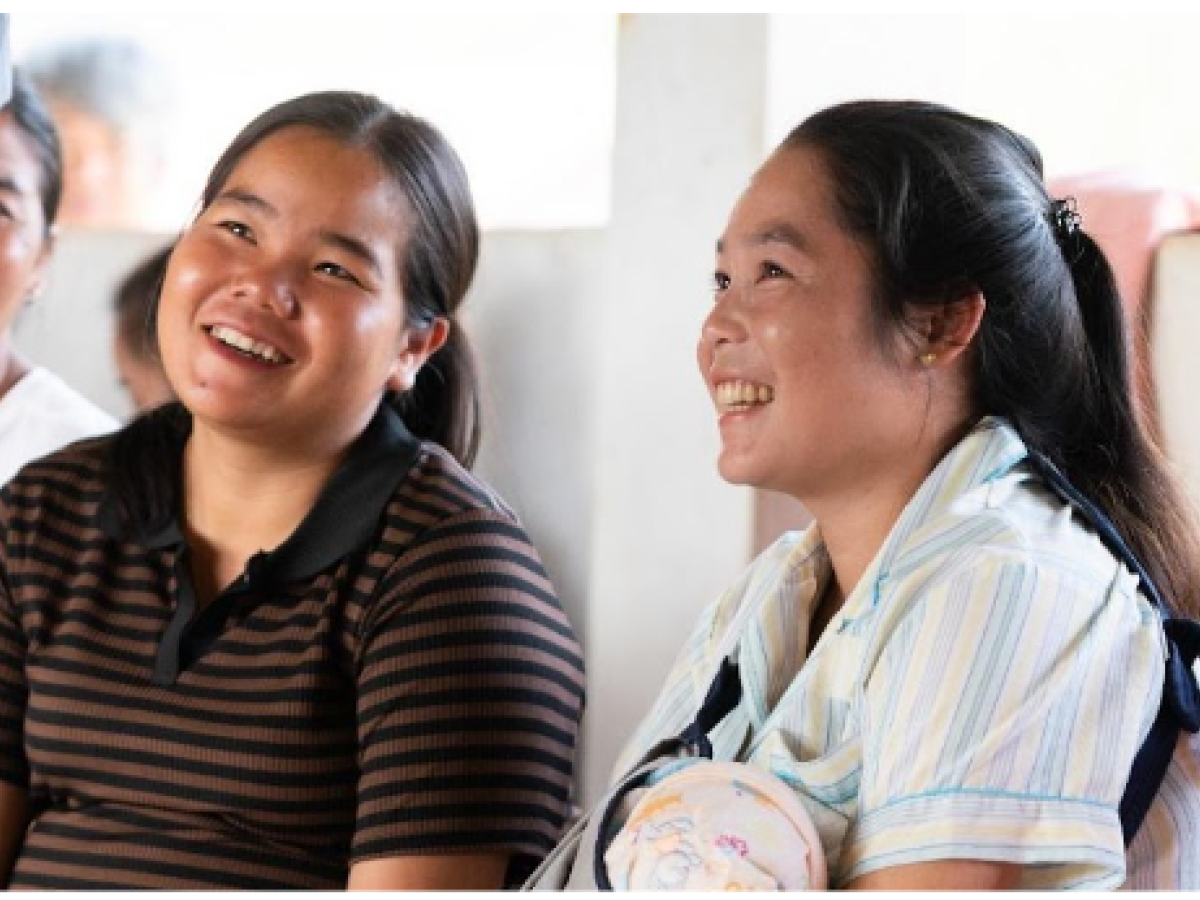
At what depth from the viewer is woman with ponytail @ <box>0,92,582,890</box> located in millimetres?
1821

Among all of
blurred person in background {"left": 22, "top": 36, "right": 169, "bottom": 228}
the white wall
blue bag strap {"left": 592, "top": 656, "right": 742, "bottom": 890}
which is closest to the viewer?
blue bag strap {"left": 592, "top": 656, "right": 742, "bottom": 890}

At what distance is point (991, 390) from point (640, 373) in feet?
2.91

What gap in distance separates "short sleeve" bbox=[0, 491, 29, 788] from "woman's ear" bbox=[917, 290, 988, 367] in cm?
97

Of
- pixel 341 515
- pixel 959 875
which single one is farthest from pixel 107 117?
pixel 959 875

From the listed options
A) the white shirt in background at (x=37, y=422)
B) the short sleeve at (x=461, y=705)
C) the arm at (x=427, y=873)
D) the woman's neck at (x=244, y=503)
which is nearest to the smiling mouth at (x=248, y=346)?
the woman's neck at (x=244, y=503)

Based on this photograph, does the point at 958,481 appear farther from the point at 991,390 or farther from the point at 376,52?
the point at 376,52

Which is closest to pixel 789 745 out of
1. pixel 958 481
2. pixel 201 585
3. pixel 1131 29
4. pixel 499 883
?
pixel 958 481

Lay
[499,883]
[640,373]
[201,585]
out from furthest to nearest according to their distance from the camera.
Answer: [640,373]
[201,585]
[499,883]

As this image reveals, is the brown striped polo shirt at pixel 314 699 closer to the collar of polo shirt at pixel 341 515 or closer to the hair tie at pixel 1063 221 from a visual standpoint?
the collar of polo shirt at pixel 341 515

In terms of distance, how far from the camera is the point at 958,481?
1.52 m

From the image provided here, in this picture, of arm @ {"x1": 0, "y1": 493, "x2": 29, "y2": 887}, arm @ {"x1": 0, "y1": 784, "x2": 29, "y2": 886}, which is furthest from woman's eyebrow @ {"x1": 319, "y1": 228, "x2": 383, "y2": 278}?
arm @ {"x1": 0, "y1": 784, "x2": 29, "y2": 886}

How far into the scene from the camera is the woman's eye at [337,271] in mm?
1923

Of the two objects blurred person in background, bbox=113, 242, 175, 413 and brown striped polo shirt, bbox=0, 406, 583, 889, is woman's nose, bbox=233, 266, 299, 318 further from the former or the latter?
blurred person in background, bbox=113, 242, 175, 413

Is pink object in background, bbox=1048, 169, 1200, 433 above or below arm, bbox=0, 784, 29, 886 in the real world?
above
